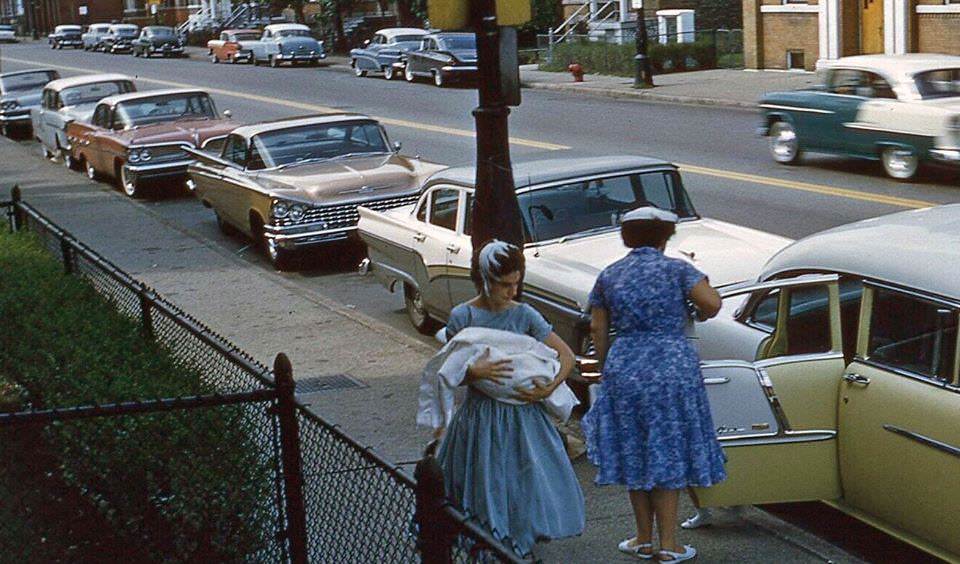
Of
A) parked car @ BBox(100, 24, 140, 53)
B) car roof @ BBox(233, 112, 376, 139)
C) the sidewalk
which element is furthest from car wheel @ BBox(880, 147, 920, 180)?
parked car @ BBox(100, 24, 140, 53)

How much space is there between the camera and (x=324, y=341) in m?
12.8

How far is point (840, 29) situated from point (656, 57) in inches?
239

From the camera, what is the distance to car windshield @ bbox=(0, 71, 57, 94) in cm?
3575

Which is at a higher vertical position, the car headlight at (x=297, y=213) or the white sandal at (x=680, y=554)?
the car headlight at (x=297, y=213)

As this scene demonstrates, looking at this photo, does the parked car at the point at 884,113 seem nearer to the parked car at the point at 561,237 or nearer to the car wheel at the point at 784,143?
the car wheel at the point at 784,143

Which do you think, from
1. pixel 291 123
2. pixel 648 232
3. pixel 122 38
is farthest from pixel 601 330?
pixel 122 38

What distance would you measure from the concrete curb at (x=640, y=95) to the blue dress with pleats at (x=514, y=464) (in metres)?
25.1

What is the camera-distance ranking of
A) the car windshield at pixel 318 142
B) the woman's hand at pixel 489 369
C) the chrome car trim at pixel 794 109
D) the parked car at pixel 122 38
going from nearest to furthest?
the woman's hand at pixel 489 369
the car windshield at pixel 318 142
the chrome car trim at pixel 794 109
the parked car at pixel 122 38

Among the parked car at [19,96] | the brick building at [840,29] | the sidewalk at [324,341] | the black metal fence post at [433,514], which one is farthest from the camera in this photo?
the parked car at [19,96]

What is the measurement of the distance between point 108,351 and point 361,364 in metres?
4.36

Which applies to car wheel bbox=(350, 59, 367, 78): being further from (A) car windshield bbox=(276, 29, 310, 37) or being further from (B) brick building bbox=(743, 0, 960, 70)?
(B) brick building bbox=(743, 0, 960, 70)

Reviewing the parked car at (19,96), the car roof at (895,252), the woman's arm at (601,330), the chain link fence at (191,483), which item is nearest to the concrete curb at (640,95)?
the parked car at (19,96)

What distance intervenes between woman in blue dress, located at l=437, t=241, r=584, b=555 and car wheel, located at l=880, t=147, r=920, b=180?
14332mm

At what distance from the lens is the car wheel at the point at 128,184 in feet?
74.3
